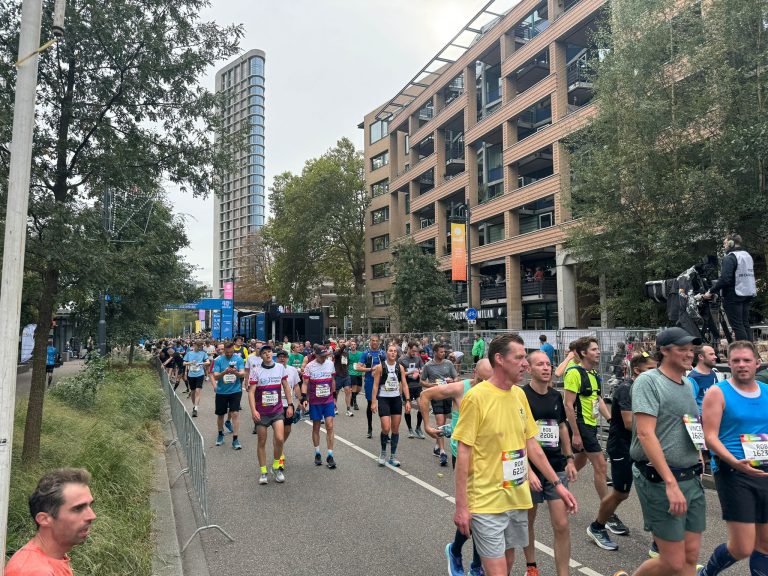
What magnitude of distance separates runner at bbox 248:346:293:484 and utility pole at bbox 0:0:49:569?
4738 millimetres

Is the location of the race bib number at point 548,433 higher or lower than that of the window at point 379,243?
lower

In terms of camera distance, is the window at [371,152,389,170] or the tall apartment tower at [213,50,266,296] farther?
the tall apartment tower at [213,50,266,296]

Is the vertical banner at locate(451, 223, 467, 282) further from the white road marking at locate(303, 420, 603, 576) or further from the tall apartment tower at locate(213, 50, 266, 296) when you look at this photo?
the tall apartment tower at locate(213, 50, 266, 296)

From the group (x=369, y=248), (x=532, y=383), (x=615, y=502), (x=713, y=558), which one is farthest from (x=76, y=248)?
(x=369, y=248)

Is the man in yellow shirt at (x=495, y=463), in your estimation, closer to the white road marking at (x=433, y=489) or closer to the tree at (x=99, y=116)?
the white road marking at (x=433, y=489)

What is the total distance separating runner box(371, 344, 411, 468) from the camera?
27.9 feet

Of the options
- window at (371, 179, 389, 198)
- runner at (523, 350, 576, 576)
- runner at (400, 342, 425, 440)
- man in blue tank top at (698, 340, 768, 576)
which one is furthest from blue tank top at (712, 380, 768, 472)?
window at (371, 179, 389, 198)

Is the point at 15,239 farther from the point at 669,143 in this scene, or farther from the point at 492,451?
the point at 669,143

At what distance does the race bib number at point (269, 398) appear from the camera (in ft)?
26.3

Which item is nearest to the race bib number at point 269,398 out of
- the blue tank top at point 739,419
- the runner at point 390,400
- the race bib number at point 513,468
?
the runner at point 390,400

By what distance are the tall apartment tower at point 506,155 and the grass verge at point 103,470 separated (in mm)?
17149

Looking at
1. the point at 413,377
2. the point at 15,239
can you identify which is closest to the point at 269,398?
the point at 413,377

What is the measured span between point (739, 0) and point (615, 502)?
15.2 m

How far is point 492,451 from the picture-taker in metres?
3.47
